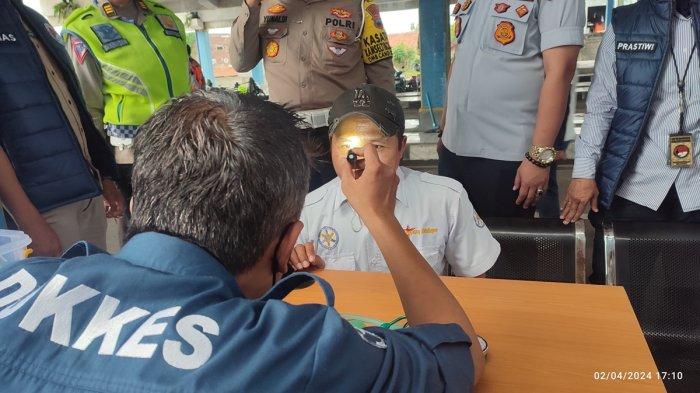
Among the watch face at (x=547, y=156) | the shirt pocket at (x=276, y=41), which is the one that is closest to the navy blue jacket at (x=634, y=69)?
the watch face at (x=547, y=156)

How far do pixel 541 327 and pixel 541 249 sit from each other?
68 cm

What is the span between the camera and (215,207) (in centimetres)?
57

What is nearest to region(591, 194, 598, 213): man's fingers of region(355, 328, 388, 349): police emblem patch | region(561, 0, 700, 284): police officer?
region(561, 0, 700, 284): police officer

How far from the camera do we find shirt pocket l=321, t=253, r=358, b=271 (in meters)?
1.55

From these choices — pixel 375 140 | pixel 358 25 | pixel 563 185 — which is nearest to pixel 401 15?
pixel 563 185

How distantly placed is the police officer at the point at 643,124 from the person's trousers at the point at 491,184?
22cm

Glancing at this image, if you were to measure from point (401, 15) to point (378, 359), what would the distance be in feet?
37.8

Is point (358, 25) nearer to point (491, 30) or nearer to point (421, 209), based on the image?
point (491, 30)

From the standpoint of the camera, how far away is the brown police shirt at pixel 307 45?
2.07 meters

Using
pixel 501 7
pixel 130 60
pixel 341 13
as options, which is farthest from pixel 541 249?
pixel 130 60

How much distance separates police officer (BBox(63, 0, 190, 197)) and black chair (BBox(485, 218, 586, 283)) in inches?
57.4

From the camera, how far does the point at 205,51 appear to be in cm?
1395

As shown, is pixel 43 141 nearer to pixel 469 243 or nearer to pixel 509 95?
pixel 469 243

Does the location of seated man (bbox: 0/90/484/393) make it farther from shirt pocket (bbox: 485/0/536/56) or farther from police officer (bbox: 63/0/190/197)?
police officer (bbox: 63/0/190/197)
